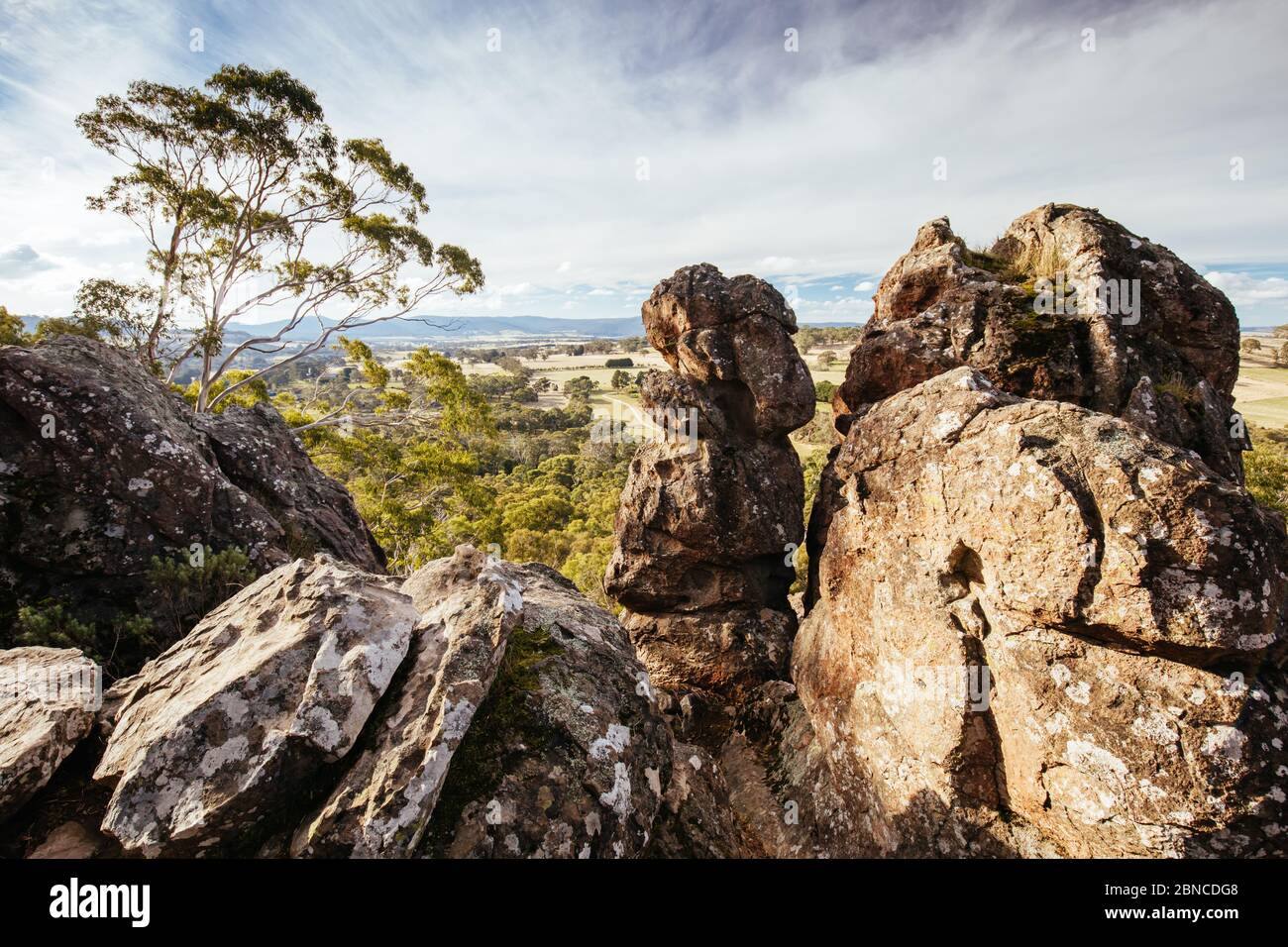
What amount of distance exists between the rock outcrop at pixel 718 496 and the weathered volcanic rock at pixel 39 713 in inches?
355

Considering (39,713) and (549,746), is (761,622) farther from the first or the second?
(39,713)

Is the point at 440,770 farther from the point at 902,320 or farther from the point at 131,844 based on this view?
the point at 902,320

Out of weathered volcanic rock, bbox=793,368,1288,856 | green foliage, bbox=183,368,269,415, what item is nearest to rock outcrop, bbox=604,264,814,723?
weathered volcanic rock, bbox=793,368,1288,856

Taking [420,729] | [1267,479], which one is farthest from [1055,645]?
[1267,479]

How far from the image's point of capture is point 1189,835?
5.77 meters

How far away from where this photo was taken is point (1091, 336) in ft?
32.1

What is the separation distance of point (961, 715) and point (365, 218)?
27763 mm

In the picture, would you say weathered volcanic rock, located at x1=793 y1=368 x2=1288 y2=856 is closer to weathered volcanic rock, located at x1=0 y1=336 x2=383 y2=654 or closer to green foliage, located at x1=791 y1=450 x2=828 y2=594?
weathered volcanic rock, located at x1=0 y1=336 x2=383 y2=654

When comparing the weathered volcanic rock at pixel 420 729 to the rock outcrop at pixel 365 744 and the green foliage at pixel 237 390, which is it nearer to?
the rock outcrop at pixel 365 744

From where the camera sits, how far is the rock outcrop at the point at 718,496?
39.5 feet

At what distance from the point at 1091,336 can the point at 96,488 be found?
54.7 ft

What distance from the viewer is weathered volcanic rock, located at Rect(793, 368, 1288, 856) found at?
5789 millimetres
